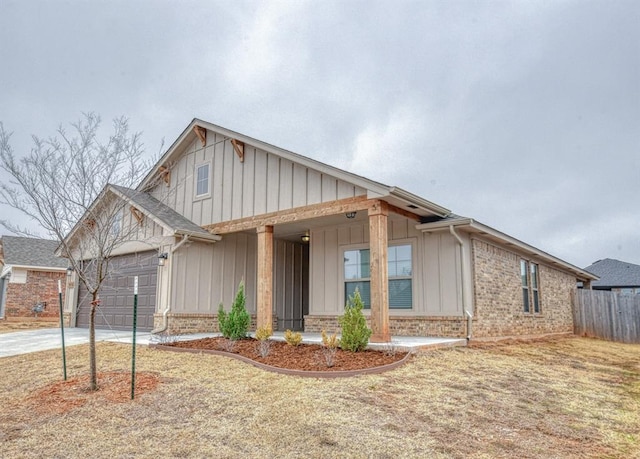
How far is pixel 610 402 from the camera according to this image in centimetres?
625

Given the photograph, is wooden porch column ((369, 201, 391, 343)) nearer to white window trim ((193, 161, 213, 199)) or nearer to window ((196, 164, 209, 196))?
white window trim ((193, 161, 213, 199))

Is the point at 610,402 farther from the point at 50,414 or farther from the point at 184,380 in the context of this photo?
the point at 50,414

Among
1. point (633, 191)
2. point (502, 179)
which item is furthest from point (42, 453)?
point (633, 191)

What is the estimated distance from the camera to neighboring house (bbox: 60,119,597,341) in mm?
10352

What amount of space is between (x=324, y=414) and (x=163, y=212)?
376 inches

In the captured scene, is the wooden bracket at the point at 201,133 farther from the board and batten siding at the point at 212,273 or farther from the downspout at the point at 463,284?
the downspout at the point at 463,284

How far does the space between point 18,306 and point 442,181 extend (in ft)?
88.2

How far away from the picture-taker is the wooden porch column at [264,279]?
10.8 m

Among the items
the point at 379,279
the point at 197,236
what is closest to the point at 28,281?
the point at 197,236

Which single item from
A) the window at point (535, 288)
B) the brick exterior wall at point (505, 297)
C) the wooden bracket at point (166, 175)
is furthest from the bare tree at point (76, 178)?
the window at point (535, 288)

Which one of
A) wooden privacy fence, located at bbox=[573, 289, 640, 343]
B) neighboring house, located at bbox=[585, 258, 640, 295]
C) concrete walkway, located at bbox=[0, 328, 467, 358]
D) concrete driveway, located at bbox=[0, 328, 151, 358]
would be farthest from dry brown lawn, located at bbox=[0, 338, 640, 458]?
neighboring house, located at bbox=[585, 258, 640, 295]

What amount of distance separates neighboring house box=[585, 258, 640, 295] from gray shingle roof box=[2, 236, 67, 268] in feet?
97.7

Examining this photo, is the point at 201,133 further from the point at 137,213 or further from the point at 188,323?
the point at 188,323

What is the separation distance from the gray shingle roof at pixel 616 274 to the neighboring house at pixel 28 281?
30874 mm
